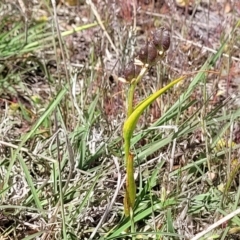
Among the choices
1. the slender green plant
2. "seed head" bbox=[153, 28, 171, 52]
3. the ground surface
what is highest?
"seed head" bbox=[153, 28, 171, 52]

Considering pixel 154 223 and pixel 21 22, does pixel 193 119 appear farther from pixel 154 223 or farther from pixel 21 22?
pixel 21 22

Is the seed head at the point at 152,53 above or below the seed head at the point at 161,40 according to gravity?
below

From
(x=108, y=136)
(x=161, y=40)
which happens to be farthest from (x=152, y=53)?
(x=108, y=136)

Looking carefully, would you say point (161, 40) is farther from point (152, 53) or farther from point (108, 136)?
point (108, 136)

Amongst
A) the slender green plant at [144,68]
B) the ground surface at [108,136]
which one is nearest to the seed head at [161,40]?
the slender green plant at [144,68]

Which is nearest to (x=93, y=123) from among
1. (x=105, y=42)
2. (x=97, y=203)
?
(x=97, y=203)

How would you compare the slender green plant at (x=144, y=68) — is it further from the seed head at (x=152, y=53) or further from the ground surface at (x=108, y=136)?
the ground surface at (x=108, y=136)

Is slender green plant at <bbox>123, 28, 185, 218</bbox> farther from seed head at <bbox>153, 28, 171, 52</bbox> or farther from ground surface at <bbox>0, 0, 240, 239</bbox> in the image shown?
ground surface at <bbox>0, 0, 240, 239</bbox>

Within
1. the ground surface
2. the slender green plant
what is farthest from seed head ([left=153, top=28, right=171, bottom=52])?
the ground surface

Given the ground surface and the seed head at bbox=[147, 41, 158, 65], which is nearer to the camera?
the seed head at bbox=[147, 41, 158, 65]
